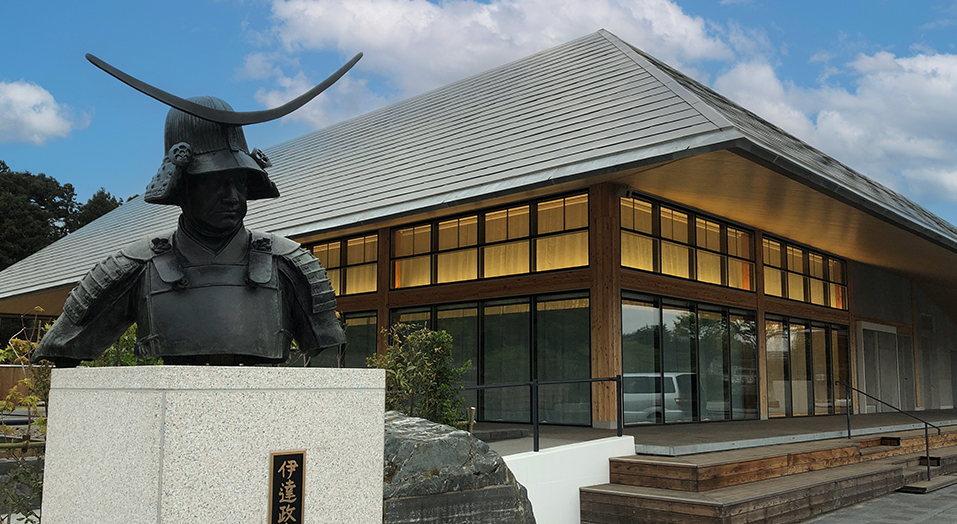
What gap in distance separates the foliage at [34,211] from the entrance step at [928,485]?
48.1 meters

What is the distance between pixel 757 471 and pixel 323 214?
964cm

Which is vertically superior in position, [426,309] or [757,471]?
[426,309]

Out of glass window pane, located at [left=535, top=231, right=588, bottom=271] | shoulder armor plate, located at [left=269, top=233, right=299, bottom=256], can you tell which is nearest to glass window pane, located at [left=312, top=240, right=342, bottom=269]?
glass window pane, located at [left=535, top=231, right=588, bottom=271]

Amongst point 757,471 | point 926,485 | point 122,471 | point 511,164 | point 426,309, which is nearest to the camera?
point 122,471

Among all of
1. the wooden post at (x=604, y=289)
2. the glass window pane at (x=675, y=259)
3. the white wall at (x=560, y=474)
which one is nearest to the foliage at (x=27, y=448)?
the white wall at (x=560, y=474)

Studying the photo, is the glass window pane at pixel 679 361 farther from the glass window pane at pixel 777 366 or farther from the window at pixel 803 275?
the window at pixel 803 275

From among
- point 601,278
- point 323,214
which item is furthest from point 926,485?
point 323,214

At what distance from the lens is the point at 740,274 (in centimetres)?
1741

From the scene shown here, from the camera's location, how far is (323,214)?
623 inches

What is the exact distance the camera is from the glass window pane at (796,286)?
19.4m

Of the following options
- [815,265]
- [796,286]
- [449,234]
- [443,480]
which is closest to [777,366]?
[796,286]

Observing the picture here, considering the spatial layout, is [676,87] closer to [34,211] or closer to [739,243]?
[739,243]

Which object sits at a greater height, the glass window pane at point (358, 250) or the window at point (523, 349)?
the glass window pane at point (358, 250)

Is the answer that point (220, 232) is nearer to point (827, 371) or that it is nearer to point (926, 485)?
point (926, 485)
